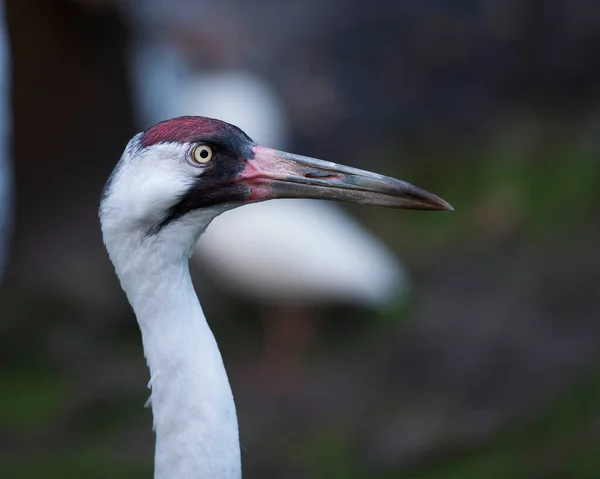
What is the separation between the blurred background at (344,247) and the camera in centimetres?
578

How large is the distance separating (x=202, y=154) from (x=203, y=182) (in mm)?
89

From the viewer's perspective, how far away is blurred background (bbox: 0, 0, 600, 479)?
578 centimetres

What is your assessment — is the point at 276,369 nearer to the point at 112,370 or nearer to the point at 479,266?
the point at 112,370

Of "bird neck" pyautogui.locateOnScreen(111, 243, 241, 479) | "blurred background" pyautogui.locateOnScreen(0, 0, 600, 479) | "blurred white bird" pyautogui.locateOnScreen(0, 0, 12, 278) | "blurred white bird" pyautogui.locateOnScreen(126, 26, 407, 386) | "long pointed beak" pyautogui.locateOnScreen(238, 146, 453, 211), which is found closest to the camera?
"bird neck" pyautogui.locateOnScreen(111, 243, 241, 479)

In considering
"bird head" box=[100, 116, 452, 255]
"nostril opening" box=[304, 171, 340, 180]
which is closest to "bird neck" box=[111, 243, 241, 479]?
"bird head" box=[100, 116, 452, 255]

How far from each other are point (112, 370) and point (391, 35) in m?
6.13

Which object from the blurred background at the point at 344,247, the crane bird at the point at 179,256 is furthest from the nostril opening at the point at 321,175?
the blurred background at the point at 344,247

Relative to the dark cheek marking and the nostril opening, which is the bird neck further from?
the nostril opening

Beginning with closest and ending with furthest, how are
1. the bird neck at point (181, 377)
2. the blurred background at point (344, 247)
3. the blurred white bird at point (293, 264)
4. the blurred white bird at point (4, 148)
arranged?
the bird neck at point (181, 377)
the blurred background at point (344, 247)
the blurred white bird at point (293, 264)
the blurred white bird at point (4, 148)

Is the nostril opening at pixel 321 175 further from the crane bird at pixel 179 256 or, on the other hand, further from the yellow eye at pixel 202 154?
the yellow eye at pixel 202 154

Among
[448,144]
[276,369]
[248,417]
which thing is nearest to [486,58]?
[448,144]

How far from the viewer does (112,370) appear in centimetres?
667

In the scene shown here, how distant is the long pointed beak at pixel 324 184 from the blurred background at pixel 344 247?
286cm

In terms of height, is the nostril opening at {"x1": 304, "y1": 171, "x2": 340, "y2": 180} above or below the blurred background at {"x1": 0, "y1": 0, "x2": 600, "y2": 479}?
above
